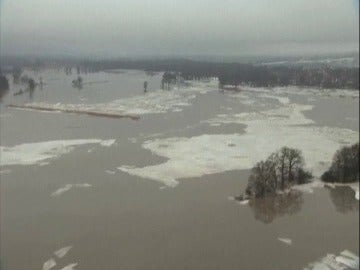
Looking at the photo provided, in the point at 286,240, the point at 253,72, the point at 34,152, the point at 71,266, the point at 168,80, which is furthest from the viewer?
the point at 168,80

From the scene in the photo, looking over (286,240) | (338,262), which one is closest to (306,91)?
(286,240)

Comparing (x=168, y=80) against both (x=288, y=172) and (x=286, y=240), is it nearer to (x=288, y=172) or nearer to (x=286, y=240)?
(x=288, y=172)

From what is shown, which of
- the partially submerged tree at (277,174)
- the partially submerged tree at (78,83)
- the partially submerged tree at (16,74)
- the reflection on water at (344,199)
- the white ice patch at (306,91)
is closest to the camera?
the partially submerged tree at (16,74)

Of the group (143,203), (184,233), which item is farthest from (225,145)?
(184,233)

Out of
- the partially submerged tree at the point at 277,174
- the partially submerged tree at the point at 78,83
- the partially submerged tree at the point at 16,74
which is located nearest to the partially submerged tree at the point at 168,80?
the partially submerged tree at the point at 78,83

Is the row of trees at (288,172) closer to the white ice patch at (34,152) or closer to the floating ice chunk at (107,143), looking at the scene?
the floating ice chunk at (107,143)

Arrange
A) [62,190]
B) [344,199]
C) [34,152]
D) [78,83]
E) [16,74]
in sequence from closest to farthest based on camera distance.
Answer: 1. [16,74]
2. [62,190]
3. [344,199]
4. [34,152]
5. [78,83]

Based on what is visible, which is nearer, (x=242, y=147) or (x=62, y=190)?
(x=62, y=190)
